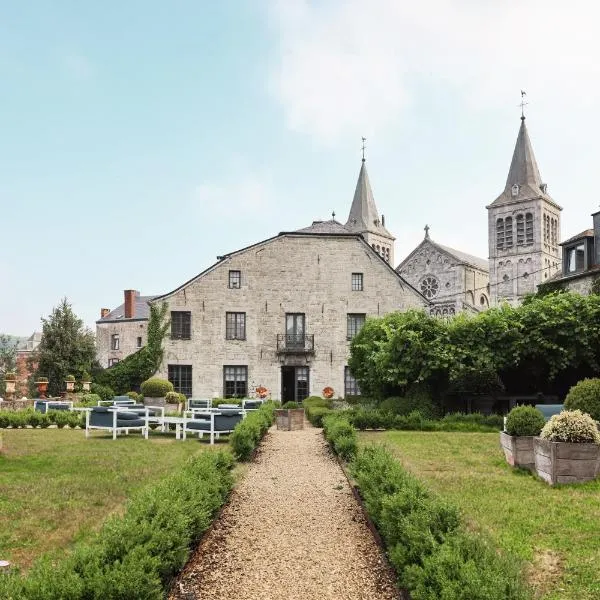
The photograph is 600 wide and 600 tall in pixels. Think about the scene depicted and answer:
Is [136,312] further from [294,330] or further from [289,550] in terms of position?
[289,550]

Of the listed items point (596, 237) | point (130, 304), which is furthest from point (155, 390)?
point (596, 237)

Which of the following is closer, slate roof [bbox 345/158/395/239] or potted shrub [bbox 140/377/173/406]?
potted shrub [bbox 140/377/173/406]

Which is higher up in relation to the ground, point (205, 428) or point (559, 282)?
point (559, 282)

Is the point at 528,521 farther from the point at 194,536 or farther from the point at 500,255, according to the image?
the point at 500,255

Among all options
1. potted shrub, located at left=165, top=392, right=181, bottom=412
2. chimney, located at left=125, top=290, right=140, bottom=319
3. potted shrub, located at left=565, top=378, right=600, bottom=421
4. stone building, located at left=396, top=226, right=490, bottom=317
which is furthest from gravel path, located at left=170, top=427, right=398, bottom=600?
stone building, located at left=396, top=226, right=490, bottom=317

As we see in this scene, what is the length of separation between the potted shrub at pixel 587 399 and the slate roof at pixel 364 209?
Result: 59.9m

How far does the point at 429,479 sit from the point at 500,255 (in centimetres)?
6150

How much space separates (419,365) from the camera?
829 inches

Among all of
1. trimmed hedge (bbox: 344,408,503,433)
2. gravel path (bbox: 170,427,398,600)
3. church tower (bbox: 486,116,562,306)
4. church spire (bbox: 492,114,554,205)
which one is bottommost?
gravel path (bbox: 170,427,398,600)

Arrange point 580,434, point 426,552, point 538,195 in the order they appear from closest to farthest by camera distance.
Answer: point 426,552 < point 580,434 < point 538,195

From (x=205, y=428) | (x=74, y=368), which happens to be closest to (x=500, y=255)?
(x=74, y=368)

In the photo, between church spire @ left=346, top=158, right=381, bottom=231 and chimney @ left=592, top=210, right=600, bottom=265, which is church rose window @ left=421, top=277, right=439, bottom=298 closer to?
church spire @ left=346, top=158, right=381, bottom=231

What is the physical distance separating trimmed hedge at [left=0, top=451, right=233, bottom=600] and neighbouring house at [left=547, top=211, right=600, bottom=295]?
25143mm

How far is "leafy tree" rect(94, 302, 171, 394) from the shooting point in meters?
32.0
